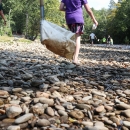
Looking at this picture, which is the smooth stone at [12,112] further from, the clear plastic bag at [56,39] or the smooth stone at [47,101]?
the clear plastic bag at [56,39]

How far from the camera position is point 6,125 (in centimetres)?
235

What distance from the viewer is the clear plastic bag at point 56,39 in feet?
14.6

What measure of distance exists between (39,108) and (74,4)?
3.27 metres

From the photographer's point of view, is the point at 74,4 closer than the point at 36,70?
No

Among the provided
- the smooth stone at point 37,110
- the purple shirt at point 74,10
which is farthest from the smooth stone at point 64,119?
the purple shirt at point 74,10

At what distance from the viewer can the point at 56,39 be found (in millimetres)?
4508

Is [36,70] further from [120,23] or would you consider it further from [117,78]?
[120,23]

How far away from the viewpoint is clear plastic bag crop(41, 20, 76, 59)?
4.45 meters

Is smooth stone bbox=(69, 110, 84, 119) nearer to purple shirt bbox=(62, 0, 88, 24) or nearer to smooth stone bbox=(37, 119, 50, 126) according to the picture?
smooth stone bbox=(37, 119, 50, 126)

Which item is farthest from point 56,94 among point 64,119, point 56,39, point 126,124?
point 56,39

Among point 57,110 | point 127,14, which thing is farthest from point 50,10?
point 57,110

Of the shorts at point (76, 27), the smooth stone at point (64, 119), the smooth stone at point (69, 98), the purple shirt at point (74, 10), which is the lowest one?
the smooth stone at point (64, 119)

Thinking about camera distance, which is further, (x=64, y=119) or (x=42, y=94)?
(x=42, y=94)

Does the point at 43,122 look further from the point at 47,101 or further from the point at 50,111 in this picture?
the point at 47,101
